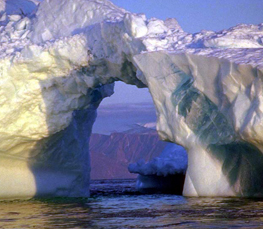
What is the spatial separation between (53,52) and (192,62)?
410 centimetres

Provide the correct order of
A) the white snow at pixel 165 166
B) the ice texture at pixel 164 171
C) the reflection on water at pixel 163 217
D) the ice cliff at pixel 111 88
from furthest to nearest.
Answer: the ice texture at pixel 164 171, the white snow at pixel 165 166, the ice cliff at pixel 111 88, the reflection on water at pixel 163 217

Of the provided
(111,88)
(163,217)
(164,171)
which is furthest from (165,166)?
(163,217)

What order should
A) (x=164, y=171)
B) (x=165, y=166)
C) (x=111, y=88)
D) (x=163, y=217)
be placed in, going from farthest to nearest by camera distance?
1. (x=164, y=171)
2. (x=165, y=166)
3. (x=111, y=88)
4. (x=163, y=217)

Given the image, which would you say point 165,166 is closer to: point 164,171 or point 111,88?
point 164,171

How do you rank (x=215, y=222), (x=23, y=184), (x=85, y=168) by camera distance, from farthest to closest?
(x=85, y=168)
(x=23, y=184)
(x=215, y=222)

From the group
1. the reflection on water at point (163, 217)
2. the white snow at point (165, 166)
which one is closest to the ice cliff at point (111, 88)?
the reflection on water at point (163, 217)

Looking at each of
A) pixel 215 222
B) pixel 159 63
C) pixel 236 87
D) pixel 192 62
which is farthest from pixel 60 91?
pixel 215 222

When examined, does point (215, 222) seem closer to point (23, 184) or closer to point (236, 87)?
point (236, 87)

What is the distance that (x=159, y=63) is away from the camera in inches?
409

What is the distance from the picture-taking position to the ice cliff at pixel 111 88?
9375 mm

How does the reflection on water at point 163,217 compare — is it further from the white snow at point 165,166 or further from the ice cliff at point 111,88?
the white snow at point 165,166

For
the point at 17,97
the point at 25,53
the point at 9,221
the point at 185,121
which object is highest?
the point at 25,53

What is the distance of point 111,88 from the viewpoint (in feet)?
50.5

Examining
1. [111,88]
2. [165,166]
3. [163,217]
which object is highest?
[111,88]
